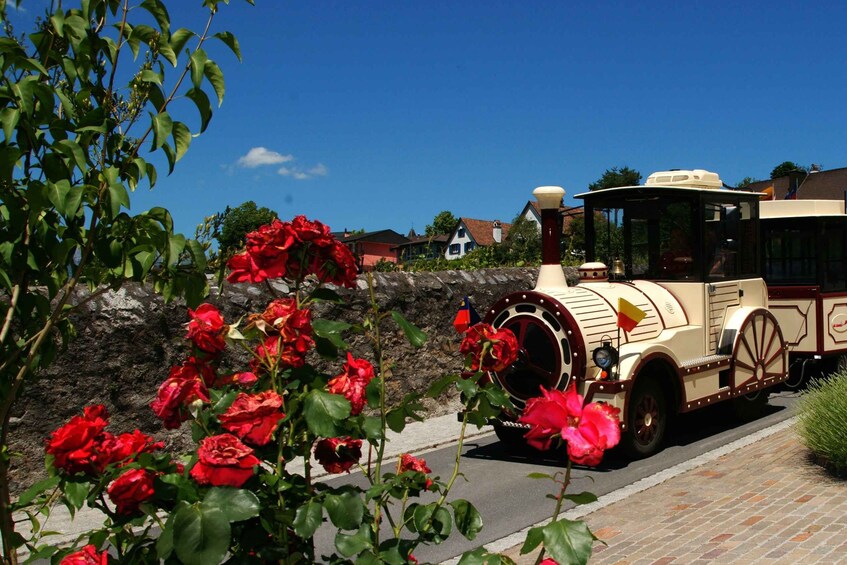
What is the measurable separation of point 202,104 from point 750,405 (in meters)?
9.25

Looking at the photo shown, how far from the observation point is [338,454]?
2.41 m

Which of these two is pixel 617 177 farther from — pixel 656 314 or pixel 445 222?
pixel 656 314

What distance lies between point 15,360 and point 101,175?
58cm

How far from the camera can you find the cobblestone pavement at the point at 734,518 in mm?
5102

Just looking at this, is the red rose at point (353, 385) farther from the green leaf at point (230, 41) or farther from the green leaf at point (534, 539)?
the green leaf at point (230, 41)

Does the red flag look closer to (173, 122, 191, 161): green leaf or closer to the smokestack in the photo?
the smokestack

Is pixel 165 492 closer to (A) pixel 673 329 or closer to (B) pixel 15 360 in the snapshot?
(B) pixel 15 360

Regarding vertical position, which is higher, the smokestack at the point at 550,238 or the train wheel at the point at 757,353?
the smokestack at the point at 550,238

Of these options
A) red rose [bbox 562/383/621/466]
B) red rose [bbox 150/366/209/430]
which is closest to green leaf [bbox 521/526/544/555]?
red rose [bbox 562/383/621/466]

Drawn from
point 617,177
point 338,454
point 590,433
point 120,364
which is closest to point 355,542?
point 338,454

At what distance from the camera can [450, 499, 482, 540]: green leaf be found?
2389 millimetres

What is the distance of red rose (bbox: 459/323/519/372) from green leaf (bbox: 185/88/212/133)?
1.07 meters

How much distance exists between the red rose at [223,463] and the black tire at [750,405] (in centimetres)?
891

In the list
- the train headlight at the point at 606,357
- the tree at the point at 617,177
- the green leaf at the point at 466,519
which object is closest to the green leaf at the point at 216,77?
the green leaf at the point at 466,519
